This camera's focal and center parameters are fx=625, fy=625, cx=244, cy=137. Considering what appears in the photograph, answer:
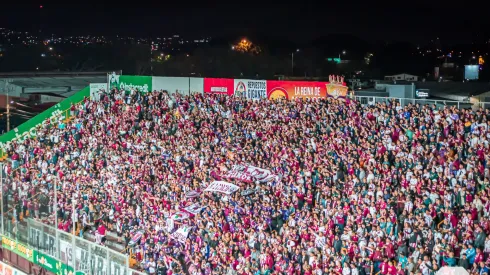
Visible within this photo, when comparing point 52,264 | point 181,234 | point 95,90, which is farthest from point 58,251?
point 95,90

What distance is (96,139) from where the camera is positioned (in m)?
29.2

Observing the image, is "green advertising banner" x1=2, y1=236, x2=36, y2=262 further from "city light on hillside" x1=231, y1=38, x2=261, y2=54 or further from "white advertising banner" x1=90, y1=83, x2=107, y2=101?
"city light on hillside" x1=231, y1=38, x2=261, y2=54

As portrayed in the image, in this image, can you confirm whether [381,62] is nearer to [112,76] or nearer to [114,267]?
[112,76]

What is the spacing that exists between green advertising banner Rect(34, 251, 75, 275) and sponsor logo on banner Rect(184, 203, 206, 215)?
15.0ft

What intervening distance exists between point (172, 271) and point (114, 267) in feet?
10.2

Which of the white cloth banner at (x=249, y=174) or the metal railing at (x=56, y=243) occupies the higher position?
the white cloth banner at (x=249, y=174)

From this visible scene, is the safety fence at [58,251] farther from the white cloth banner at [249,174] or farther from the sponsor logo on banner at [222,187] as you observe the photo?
the white cloth banner at [249,174]

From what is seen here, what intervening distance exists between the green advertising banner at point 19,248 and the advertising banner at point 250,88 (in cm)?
1183

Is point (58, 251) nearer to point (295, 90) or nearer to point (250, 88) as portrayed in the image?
point (295, 90)

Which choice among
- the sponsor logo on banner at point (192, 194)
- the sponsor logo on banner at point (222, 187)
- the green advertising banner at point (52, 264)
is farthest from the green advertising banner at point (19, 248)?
the sponsor logo on banner at point (222, 187)

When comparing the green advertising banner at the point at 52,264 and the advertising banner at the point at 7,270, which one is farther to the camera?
the advertising banner at the point at 7,270

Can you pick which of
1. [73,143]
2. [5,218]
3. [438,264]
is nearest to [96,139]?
[73,143]

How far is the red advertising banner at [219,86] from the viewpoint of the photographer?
28844mm

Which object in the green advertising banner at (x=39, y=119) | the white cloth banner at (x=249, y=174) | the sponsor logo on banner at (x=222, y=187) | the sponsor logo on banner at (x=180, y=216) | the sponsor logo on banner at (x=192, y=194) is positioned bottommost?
the sponsor logo on banner at (x=180, y=216)
